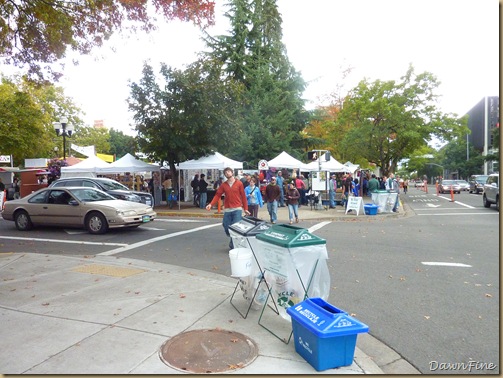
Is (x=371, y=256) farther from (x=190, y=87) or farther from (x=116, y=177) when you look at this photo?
(x=116, y=177)

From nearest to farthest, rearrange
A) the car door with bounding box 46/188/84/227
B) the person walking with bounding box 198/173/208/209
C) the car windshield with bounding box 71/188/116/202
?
the car door with bounding box 46/188/84/227, the car windshield with bounding box 71/188/116/202, the person walking with bounding box 198/173/208/209

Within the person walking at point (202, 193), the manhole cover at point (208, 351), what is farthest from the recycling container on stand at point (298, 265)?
the person walking at point (202, 193)

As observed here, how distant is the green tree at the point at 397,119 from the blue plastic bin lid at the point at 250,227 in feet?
85.9

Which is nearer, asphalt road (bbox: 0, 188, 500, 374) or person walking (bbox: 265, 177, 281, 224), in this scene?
asphalt road (bbox: 0, 188, 500, 374)

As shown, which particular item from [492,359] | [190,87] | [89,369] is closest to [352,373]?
[492,359]

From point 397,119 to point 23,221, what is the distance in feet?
83.1

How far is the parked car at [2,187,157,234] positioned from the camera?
1166cm

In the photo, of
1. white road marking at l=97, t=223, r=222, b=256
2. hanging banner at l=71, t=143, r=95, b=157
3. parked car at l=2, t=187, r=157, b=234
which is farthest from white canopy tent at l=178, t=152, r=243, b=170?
hanging banner at l=71, t=143, r=95, b=157

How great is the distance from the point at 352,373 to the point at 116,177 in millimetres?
23941

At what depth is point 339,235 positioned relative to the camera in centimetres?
1167

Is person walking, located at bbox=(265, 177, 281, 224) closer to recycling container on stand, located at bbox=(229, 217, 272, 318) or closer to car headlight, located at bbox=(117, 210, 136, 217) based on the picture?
car headlight, located at bbox=(117, 210, 136, 217)

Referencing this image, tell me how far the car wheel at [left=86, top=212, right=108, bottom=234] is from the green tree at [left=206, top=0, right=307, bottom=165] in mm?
21305

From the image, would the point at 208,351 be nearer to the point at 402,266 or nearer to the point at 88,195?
the point at 402,266

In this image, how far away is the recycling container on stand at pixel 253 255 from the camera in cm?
485
